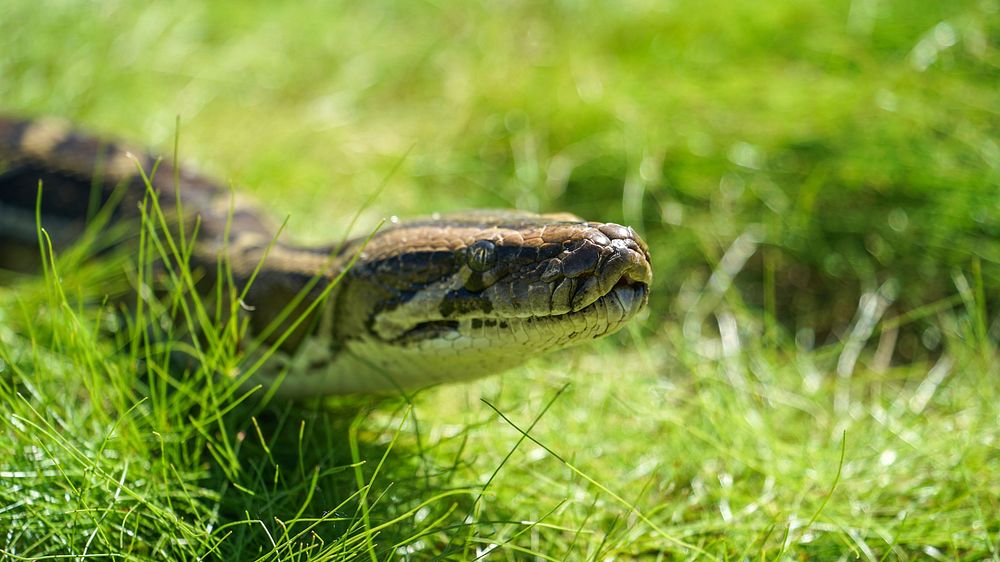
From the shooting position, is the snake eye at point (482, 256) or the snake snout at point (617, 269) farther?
the snake eye at point (482, 256)

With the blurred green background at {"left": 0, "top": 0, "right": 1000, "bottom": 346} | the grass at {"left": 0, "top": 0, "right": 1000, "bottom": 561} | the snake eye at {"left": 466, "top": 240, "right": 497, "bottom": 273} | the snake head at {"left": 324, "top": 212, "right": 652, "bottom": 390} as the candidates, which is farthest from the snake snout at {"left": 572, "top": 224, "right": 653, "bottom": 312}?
the blurred green background at {"left": 0, "top": 0, "right": 1000, "bottom": 346}

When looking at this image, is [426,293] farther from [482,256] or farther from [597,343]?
[597,343]

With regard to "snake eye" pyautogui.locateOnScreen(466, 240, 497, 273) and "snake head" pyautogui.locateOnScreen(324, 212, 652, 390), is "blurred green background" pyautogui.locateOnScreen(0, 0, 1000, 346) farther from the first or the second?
"snake eye" pyautogui.locateOnScreen(466, 240, 497, 273)

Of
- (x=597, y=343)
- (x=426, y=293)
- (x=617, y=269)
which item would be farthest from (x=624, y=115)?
(x=617, y=269)

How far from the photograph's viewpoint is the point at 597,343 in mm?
5227

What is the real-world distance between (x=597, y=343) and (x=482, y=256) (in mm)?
1820

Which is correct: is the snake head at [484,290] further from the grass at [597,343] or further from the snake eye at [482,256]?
the grass at [597,343]

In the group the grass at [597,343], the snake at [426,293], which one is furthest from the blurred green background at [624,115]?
the snake at [426,293]

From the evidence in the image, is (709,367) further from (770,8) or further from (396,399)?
(770,8)

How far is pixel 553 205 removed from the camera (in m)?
6.17

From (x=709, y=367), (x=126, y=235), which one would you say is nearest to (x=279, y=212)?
(x=126, y=235)

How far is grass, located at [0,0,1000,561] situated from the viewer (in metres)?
3.49

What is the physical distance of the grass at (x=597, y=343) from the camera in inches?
137

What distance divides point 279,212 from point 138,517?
3.01 meters
